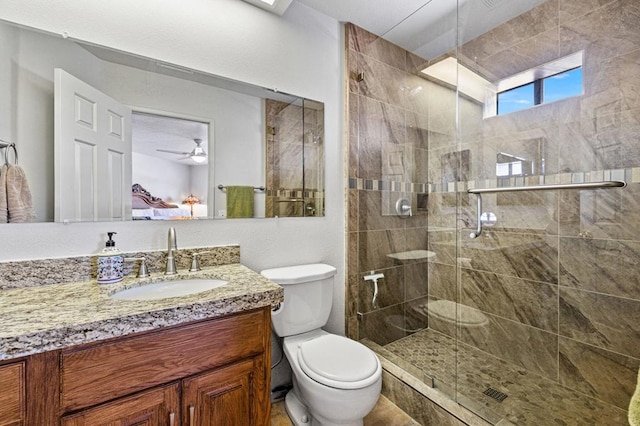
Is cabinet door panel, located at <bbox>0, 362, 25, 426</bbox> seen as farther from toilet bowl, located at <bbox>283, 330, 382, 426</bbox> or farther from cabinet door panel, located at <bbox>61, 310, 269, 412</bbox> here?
toilet bowl, located at <bbox>283, 330, 382, 426</bbox>

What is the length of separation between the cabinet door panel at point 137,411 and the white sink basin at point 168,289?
34cm

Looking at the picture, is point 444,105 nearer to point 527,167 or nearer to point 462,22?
point 462,22

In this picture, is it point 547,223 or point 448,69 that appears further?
point 448,69

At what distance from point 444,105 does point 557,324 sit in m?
1.62

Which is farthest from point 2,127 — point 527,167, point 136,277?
point 527,167

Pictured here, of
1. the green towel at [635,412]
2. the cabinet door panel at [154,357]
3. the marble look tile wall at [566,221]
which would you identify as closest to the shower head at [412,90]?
the marble look tile wall at [566,221]

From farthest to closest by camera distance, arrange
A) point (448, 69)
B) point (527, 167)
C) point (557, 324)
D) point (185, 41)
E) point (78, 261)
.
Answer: point (448, 69) < point (527, 167) < point (557, 324) < point (185, 41) < point (78, 261)

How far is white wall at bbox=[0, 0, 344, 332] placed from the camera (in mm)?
1151

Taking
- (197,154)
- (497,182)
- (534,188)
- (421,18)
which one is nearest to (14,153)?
(197,154)

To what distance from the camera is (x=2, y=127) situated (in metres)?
1.05

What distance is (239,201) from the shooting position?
5.15 ft

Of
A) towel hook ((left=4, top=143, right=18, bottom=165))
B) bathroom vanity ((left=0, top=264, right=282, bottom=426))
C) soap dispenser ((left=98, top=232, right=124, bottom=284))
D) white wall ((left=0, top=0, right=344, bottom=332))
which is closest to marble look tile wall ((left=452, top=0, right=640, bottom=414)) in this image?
white wall ((left=0, top=0, right=344, bottom=332))

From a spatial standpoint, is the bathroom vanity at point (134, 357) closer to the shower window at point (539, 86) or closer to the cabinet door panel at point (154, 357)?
the cabinet door panel at point (154, 357)

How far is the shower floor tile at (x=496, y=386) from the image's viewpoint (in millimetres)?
1421
